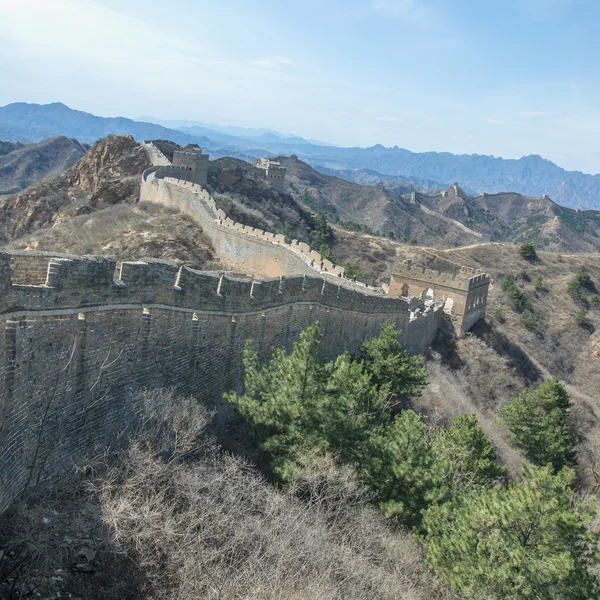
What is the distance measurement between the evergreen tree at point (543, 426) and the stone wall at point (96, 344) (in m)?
13.6

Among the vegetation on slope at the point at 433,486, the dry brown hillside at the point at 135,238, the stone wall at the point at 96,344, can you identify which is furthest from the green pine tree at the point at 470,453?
the dry brown hillside at the point at 135,238

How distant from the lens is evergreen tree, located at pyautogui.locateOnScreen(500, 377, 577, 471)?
70.3 feet

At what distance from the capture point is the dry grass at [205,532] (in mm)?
6691

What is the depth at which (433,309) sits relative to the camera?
2823 centimetres

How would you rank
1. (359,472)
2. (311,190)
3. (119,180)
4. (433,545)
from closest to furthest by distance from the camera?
1. (433,545)
2. (359,472)
3. (119,180)
4. (311,190)

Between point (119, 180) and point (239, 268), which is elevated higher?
point (119, 180)

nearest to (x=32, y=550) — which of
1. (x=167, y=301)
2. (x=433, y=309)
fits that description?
(x=167, y=301)

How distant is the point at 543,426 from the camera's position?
2162 cm

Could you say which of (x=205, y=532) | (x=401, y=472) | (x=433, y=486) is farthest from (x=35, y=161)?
(x=205, y=532)

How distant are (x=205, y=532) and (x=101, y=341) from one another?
3.06m

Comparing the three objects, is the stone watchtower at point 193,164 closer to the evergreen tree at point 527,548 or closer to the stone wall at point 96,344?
the stone wall at point 96,344

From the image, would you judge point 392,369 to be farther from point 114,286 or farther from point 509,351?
point 509,351

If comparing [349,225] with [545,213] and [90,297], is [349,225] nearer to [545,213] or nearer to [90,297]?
[90,297]

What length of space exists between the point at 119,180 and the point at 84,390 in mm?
34966
